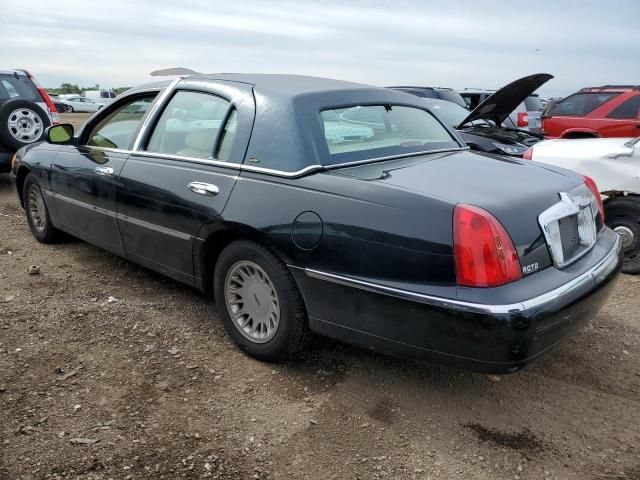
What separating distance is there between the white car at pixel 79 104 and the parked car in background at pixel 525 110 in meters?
31.0

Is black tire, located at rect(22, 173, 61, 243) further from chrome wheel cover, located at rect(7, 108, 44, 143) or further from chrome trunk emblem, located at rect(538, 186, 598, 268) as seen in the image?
chrome trunk emblem, located at rect(538, 186, 598, 268)

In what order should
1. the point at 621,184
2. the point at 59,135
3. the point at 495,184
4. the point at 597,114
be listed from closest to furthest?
the point at 495,184 → the point at 59,135 → the point at 621,184 → the point at 597,114

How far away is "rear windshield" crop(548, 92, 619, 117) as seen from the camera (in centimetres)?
1027

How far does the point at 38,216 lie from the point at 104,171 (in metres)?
1.70

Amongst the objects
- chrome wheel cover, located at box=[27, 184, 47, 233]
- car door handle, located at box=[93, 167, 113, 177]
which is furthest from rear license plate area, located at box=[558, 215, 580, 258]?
chrome wheel cover, located at box=[27, 184, 47, 233]

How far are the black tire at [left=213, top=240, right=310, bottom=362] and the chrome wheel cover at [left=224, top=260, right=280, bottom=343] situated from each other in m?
0.02

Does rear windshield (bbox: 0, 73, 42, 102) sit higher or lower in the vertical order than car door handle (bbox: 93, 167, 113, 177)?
higher

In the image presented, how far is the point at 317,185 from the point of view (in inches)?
110

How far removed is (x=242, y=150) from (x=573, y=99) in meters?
9.35

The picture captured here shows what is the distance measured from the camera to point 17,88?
312 inches

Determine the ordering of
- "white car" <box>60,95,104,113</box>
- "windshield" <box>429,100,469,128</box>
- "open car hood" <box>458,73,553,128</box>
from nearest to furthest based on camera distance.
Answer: "open car hood" <box>458,73,553,128</box>, "windshield" <box>429,100,469,128</box>, "white car" <box>60,95,104,113</box>

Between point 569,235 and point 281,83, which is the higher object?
point 281,83

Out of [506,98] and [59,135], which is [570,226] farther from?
[506,98]

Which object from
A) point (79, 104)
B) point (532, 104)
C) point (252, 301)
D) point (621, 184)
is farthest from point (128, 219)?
point (79, 104)
